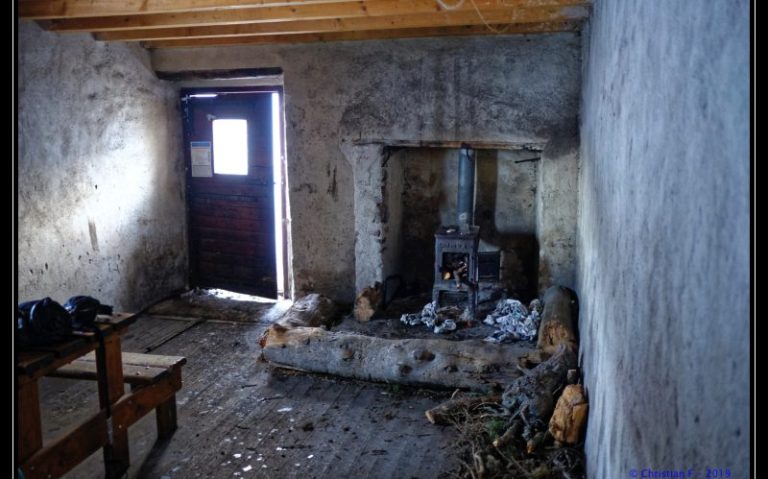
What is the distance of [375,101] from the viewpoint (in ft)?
22.2

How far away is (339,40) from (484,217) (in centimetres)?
272

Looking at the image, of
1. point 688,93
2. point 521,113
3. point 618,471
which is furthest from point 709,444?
point 521,113

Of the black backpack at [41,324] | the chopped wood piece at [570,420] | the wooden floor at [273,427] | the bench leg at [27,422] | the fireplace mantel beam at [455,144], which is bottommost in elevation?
the wooden floor at [273,427]

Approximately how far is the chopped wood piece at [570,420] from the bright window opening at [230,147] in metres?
5.18

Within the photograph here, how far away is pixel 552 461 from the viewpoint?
375cm

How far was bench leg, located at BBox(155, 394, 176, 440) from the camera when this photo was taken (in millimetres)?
4371

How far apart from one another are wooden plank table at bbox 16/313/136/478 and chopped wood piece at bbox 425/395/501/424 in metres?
2.12

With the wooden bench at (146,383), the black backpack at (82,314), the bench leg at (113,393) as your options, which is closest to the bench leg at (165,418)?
the wooden bench at (146,383)

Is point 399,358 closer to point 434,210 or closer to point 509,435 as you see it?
point 509,435

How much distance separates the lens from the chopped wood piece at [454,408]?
4512 millimetres

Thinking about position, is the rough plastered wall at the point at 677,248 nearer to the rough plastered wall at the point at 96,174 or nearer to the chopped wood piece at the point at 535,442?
the chopped wood piece at the point at 535,442

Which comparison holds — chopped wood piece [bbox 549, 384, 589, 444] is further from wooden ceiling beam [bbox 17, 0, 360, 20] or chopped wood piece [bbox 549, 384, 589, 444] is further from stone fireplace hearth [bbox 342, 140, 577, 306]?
wooden ceiling beam [bbox 17, 0, 360, 20]

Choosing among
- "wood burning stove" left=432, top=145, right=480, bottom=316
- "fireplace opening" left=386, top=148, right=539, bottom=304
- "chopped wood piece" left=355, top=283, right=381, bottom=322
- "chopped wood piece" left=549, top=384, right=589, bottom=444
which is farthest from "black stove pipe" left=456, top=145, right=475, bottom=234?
"chopped wood piece" left=549, top=384, right=589, bottom=444

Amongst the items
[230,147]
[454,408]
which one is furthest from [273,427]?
[230,147]
